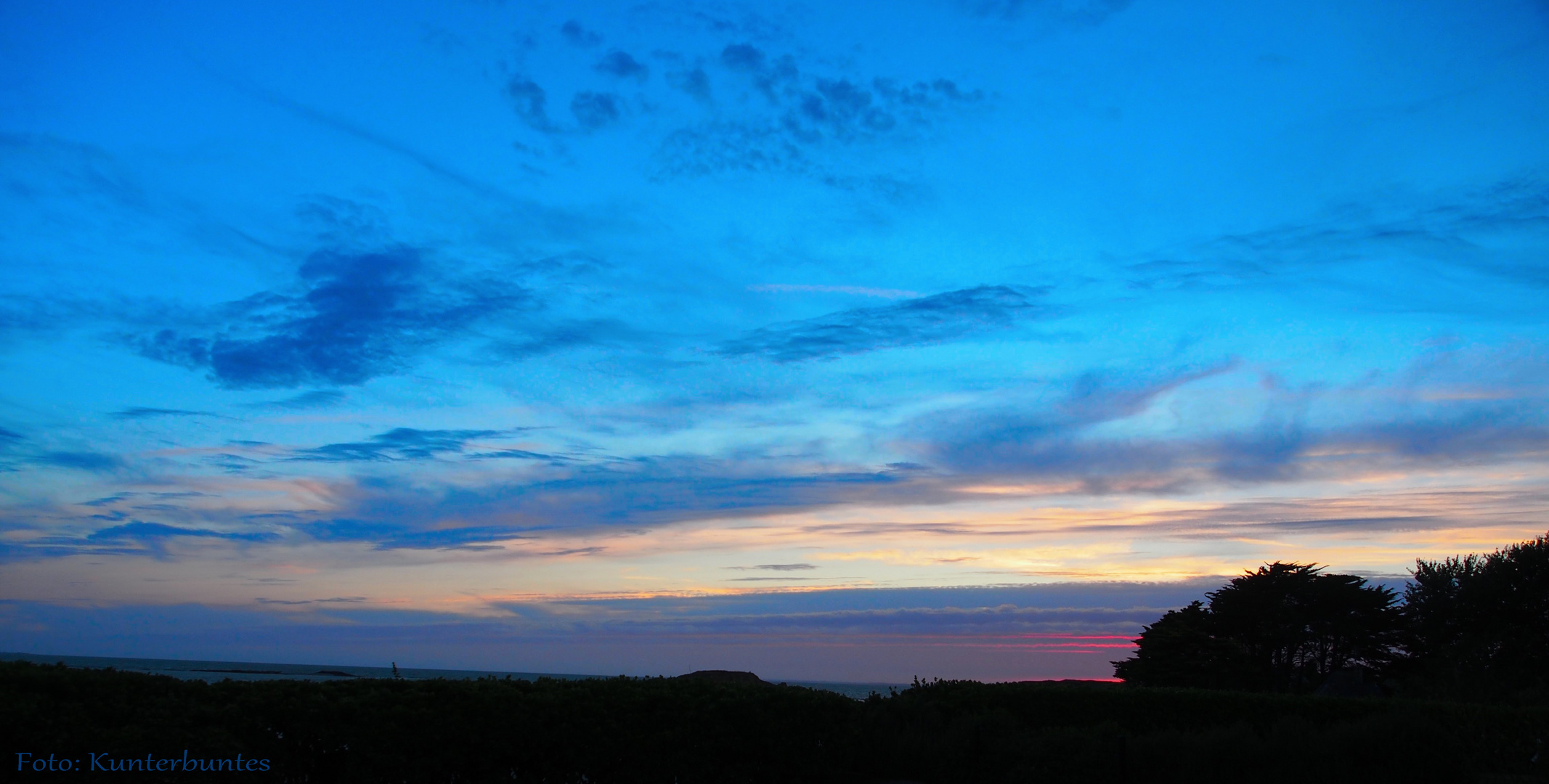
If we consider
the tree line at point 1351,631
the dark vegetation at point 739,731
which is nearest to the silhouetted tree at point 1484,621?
the tree line at point 1351,631

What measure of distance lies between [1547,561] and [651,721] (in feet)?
134

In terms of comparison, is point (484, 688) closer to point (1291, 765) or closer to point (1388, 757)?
point (1291, 765)

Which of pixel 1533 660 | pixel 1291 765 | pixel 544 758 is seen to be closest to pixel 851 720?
pixel 544 758

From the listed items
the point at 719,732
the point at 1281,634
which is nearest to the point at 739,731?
the point at 719,732

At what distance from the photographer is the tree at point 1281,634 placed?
125 ft

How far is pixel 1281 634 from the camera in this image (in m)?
40.2

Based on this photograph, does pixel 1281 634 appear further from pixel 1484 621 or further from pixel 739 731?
pixel 739 731

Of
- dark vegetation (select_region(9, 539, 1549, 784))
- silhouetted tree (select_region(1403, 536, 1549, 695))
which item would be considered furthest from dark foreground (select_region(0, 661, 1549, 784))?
silhouetted tree (select_region(1403, 536, 1549, 695))

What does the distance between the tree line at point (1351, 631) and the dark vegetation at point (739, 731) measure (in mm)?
20795

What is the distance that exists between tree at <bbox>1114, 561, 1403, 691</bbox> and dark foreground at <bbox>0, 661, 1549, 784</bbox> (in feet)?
69.5

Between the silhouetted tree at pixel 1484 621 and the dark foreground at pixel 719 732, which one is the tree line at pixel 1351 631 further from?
the dark foreground at pixel 719 732

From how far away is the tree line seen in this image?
118 ft

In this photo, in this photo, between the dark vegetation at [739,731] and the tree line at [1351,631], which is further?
the tree line at [1351,631]

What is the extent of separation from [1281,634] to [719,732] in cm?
3725
